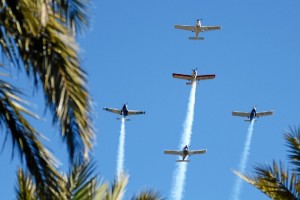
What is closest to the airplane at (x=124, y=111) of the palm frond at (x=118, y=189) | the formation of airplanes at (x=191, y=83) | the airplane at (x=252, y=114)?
the formation of airplanes at (x=191, y=83)

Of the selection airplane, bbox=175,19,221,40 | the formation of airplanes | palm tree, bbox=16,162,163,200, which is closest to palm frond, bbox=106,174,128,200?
palm tree, bbox=16,162,163,200

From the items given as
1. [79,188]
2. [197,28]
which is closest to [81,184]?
[79,188]

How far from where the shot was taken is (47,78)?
17.1 feet

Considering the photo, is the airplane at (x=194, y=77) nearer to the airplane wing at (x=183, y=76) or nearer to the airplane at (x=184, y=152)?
the airplane wing at (x=183, y=76)

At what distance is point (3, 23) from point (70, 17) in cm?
57

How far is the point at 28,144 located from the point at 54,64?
74 cm

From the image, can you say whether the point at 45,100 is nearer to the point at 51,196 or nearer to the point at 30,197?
the point at 51,196

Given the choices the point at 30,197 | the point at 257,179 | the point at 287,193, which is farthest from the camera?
the point at 257,179

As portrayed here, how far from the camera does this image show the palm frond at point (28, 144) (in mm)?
5457

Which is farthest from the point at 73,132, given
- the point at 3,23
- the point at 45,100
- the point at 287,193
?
the point at 287,193

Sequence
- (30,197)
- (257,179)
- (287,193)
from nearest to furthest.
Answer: (30,197) < (287,193) < (257,179)

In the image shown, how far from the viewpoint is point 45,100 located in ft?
17.5

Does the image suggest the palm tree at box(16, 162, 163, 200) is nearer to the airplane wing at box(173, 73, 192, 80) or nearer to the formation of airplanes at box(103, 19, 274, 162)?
the formation of airplanes at box(103, 19, 274, 162)

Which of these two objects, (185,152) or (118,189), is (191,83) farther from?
(118,189)
